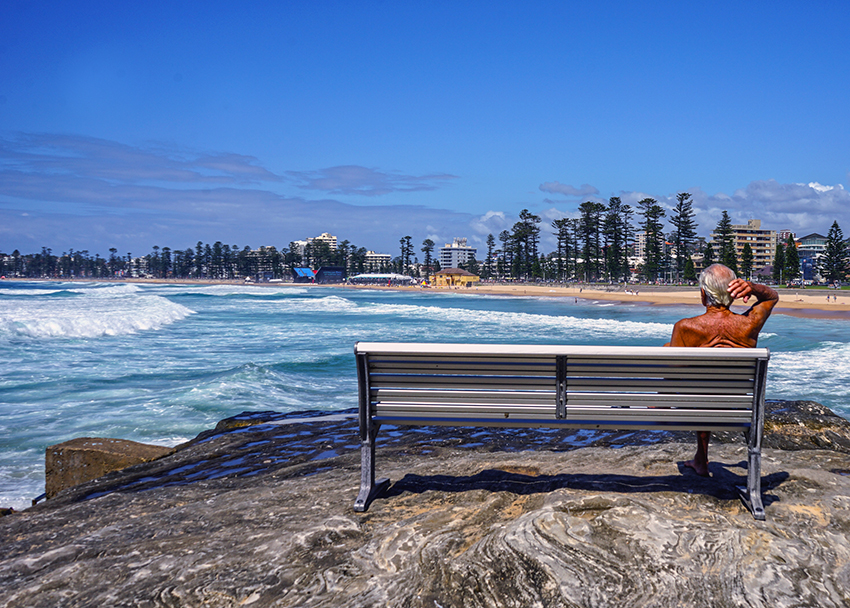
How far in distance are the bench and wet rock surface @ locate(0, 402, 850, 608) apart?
1.01ft

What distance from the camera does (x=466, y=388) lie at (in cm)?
275

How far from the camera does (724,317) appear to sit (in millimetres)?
3025

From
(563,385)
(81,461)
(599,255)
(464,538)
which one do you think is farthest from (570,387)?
(599,255)

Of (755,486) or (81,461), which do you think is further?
(81,461)

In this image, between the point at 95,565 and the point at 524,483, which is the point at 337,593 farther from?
the point at 524,483

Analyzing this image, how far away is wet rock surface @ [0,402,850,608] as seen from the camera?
2.05m

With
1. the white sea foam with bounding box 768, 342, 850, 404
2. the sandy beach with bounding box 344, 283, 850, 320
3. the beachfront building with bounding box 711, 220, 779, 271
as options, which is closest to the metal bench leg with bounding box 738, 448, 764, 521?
the white sea foam with bounding box 768, 342, 850, 404

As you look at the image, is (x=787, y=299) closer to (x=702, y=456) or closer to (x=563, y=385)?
(x=702, y=456)

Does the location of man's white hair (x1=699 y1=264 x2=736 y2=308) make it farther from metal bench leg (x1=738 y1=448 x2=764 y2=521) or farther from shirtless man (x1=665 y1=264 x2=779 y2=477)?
metal bench leg (x1=738 y1=448 x2=764 y2=521)

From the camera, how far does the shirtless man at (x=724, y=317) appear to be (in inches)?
117

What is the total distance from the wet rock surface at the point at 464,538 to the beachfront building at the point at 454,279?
109 meters

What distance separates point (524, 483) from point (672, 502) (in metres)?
0.75

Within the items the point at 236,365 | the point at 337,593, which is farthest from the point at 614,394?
the point at 236,365

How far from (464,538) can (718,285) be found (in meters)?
1.82
